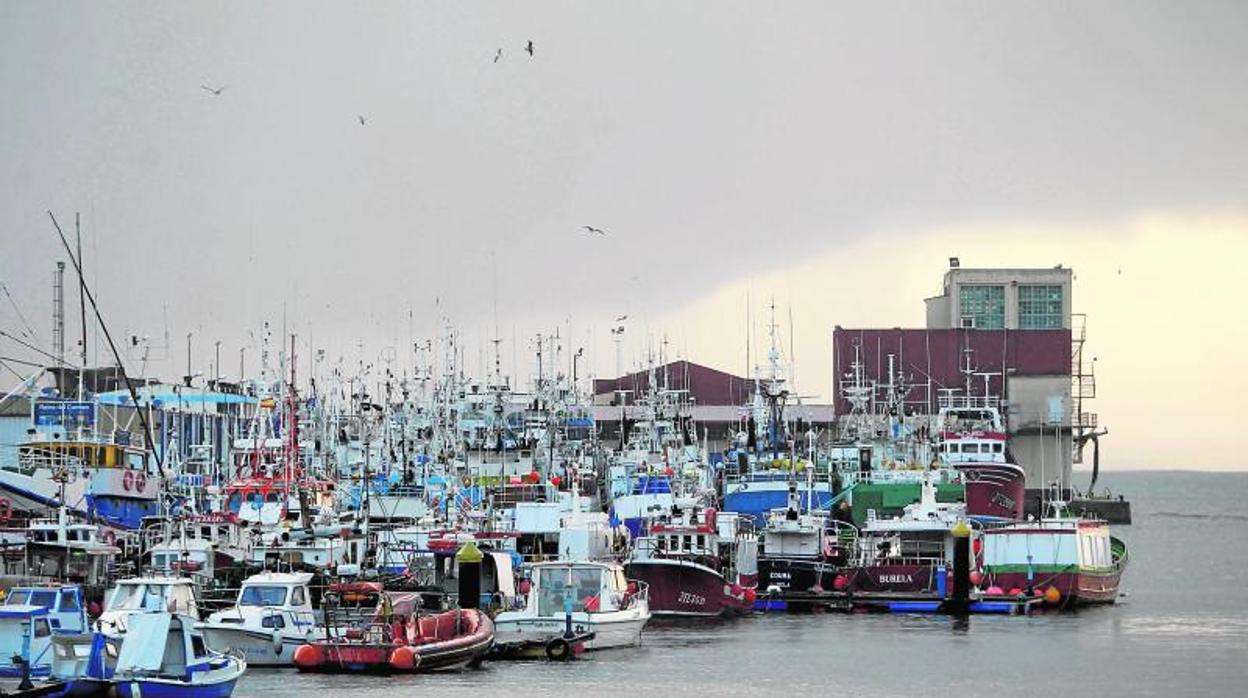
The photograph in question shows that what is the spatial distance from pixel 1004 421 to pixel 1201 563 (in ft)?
44.6

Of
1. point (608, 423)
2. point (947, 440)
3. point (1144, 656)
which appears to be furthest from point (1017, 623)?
point (608, 423)

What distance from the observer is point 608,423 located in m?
135

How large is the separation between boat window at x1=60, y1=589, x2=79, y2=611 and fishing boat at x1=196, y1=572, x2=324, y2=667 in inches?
232

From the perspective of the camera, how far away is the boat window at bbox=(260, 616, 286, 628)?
48.1 m

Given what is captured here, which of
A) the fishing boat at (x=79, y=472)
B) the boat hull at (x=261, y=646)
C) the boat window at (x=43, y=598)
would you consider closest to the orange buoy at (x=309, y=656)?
the boat hull at (x=261, y=646)

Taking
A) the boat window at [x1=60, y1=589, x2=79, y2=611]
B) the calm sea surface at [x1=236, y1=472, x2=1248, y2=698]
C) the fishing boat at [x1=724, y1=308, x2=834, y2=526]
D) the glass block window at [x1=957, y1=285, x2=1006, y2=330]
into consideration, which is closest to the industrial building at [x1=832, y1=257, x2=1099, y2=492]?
the glass block window at [x1=957, y1=285, x2=1006, y2=330]

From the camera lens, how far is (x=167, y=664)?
38.6 m

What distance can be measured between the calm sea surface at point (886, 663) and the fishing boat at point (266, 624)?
60 centimetres

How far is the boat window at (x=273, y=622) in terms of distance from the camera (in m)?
48.1

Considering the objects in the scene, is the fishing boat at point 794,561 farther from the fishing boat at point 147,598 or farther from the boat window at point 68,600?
the boat window at point 68,600

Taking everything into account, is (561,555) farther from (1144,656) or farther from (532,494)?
(1144,656)

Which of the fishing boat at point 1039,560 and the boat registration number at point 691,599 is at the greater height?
the fishing boat at point 1039,560

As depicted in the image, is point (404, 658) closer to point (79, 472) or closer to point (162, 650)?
point (162, 650)

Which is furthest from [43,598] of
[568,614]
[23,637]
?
[568,614]
